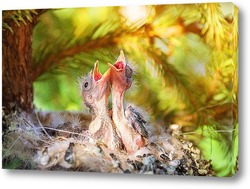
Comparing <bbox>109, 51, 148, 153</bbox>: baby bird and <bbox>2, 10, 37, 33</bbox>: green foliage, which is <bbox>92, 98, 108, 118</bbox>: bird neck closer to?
<bbox>109, 51, 148, 153</bbox>: baby bird

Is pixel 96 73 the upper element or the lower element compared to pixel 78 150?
upper

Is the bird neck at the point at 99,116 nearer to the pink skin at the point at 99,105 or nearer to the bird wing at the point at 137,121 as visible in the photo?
the pink skin at the point at 99,105

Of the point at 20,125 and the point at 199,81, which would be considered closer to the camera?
the point at 199,81

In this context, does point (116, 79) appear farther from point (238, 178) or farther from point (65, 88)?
point (238, 178)

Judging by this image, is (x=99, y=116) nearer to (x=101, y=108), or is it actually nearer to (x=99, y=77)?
(x=101, y=108)

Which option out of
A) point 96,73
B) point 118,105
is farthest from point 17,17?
point 118,105

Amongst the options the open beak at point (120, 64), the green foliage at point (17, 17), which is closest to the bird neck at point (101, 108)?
the open beak at point (120, 64)

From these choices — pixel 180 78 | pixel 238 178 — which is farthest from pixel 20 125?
pixel 238 178
